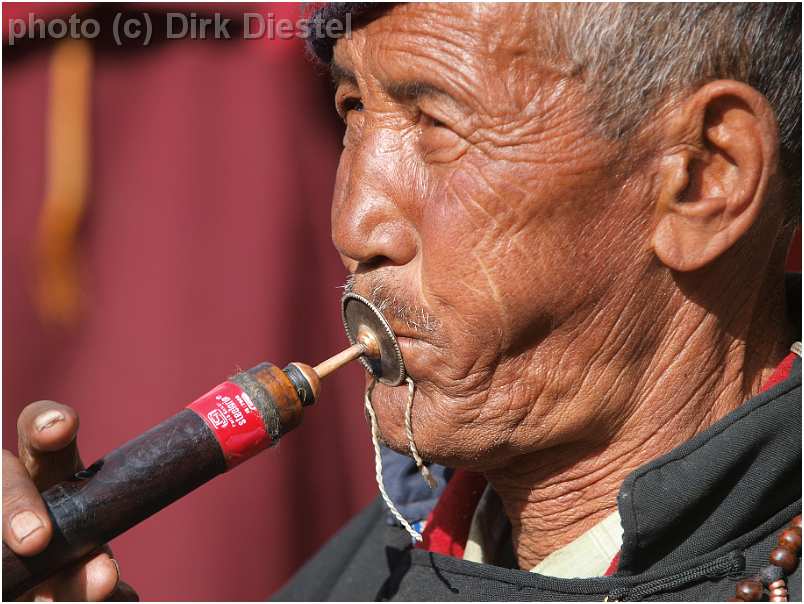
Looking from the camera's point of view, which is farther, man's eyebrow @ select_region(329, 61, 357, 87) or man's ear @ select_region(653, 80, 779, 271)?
man's eyebrow @ select_region(329, 61, 357, 87)

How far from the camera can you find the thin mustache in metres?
1.69

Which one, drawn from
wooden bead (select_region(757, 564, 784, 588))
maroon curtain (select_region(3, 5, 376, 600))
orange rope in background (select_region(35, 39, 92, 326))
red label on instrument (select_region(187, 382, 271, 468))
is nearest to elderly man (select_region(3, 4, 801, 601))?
wooden bead (select_region(757, 564, 784, 588))

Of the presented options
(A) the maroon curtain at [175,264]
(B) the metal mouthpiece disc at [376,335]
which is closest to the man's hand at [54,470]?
(B) the metal mouthpiece disc at [376,335]

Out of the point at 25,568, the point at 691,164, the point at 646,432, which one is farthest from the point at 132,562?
the point at 691,164

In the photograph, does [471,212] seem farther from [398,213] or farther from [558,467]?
[558,467]

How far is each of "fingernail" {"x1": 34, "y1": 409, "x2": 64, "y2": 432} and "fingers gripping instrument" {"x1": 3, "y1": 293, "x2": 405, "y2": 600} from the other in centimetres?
10

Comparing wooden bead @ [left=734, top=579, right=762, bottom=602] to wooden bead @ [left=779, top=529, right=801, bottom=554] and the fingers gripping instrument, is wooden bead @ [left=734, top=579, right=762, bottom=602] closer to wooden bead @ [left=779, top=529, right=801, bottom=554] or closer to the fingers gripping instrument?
wooden bead @ [left=779, top=529, right=801, bottom=554]

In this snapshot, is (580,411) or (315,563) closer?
(580,411)

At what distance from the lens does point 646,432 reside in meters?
1.75

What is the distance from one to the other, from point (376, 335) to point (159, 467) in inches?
18.7

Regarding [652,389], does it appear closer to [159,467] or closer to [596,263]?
[596,263]

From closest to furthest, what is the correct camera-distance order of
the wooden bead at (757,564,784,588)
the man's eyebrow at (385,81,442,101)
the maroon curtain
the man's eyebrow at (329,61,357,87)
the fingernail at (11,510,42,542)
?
1. the fingernail at (11,510,42,542)
2. the wooden bead at (757,564,784,588)
3. the man's eyebrow at (385,81,442,101)
4. the man's eyebrow at (329,61,357,87)
5. the maroon curtain

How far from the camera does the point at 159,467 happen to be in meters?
1.50

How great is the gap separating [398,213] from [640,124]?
450 mm
